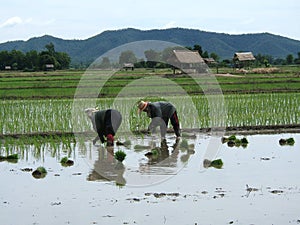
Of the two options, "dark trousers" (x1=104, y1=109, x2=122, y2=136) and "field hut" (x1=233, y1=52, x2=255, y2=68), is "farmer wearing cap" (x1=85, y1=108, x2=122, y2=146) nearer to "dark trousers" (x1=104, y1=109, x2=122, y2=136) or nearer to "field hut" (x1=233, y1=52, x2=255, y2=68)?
"dark trousers" (x1=104, y1=109, x2=122, y2=136)

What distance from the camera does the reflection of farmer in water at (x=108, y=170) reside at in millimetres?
7594

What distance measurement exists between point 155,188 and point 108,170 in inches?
49.7

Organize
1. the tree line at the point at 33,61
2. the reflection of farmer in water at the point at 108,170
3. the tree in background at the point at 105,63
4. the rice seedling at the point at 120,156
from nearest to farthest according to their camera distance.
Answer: the reflection of farmer in water at the point at 108,170, the rice seedling at the point at 120,156, the tree in background at the point at 105,63, the tree line at the point at 33,61

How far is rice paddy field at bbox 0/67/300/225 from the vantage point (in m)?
5.90

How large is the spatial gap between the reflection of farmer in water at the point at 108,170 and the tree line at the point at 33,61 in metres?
37.3

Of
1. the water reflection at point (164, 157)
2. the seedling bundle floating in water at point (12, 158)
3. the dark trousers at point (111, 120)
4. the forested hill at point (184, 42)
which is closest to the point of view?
the water reflection at point (164, 157)

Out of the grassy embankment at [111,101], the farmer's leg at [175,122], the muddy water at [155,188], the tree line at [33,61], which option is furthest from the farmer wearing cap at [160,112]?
the tree line at [33,61]

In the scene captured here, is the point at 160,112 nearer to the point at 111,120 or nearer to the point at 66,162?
the point at 111,120

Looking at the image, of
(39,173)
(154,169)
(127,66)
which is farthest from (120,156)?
(127,66)

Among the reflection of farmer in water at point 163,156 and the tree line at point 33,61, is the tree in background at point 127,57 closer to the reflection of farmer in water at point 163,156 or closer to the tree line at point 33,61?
the tree line at point 33,61

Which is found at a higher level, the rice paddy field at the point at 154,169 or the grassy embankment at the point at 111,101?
the grassy embankment at the point at 111,101

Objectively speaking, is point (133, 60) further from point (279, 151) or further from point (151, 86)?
point (279, 151)

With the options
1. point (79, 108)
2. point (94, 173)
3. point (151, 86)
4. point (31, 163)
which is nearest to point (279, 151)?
point (94, 173)

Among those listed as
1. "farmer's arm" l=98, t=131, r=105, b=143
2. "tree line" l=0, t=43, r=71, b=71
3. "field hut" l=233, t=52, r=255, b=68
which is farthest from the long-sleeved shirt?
"tree line" l=0, t=43, r=71, b=71
